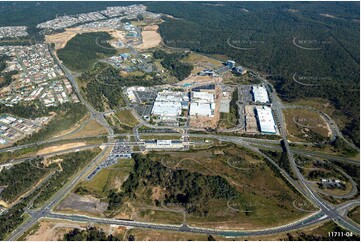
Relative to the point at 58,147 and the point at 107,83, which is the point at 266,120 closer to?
the point at 58,147

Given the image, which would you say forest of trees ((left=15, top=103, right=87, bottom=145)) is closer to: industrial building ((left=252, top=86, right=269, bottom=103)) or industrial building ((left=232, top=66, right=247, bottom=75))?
industrial building ((left=252, top=86, right=269, bottom=103))

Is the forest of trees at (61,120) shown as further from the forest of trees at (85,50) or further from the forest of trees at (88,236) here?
the forest of trees at (88,236)

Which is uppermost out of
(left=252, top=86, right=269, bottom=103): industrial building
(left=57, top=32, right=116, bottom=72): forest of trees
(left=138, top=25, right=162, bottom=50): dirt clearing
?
(left=252, top=86, right=269, bottom=103): industrial building

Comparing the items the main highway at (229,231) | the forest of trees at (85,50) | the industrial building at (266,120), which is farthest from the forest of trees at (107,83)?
the industrial building at (266,120)

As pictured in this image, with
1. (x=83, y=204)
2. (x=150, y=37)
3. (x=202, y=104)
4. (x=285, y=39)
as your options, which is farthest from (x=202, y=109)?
(x=285, y=39)

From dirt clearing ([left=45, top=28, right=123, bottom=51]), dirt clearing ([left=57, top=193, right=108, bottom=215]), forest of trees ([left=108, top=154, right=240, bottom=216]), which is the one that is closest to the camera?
dirt clearing ([left=57, top=193, right=108, bottom=215])

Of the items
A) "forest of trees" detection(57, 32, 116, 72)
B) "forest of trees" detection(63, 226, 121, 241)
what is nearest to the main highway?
"forest of trees" detection(63, 226, 121, 241)
